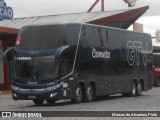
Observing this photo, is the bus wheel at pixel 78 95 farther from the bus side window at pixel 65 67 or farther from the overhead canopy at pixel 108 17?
the overhead canopy at pixel 108 17

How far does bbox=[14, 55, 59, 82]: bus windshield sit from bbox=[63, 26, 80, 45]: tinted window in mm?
1021

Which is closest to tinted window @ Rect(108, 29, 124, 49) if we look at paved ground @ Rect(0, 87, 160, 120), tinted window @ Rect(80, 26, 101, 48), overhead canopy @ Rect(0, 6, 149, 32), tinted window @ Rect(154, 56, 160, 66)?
tinted window @ Rect(80, 26, 101, 48)

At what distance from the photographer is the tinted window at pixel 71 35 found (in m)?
23.5

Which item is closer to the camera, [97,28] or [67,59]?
[67,59]

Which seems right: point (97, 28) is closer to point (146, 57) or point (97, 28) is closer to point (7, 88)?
point (146, 57)

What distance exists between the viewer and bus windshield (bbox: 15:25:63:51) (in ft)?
76.4

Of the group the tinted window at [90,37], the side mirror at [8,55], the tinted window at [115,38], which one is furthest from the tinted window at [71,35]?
the tinted window at [115,38]

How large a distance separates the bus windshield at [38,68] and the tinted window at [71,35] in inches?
40.2

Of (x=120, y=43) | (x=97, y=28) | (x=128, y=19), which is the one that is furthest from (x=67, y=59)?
(x=128, y=19)

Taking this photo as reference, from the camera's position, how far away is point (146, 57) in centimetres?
3272

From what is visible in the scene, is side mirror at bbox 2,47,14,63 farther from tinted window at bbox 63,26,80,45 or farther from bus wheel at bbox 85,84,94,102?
bus wheel at bbox 85,84,94,102

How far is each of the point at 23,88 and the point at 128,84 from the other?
8153 millimetres

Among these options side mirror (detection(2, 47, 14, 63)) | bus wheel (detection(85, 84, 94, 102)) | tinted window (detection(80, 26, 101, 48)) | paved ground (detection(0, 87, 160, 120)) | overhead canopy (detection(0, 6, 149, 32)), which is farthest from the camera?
overhead canopy (detection(0, 6, 149, 32))

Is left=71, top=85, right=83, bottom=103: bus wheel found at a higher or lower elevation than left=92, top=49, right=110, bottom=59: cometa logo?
lower
